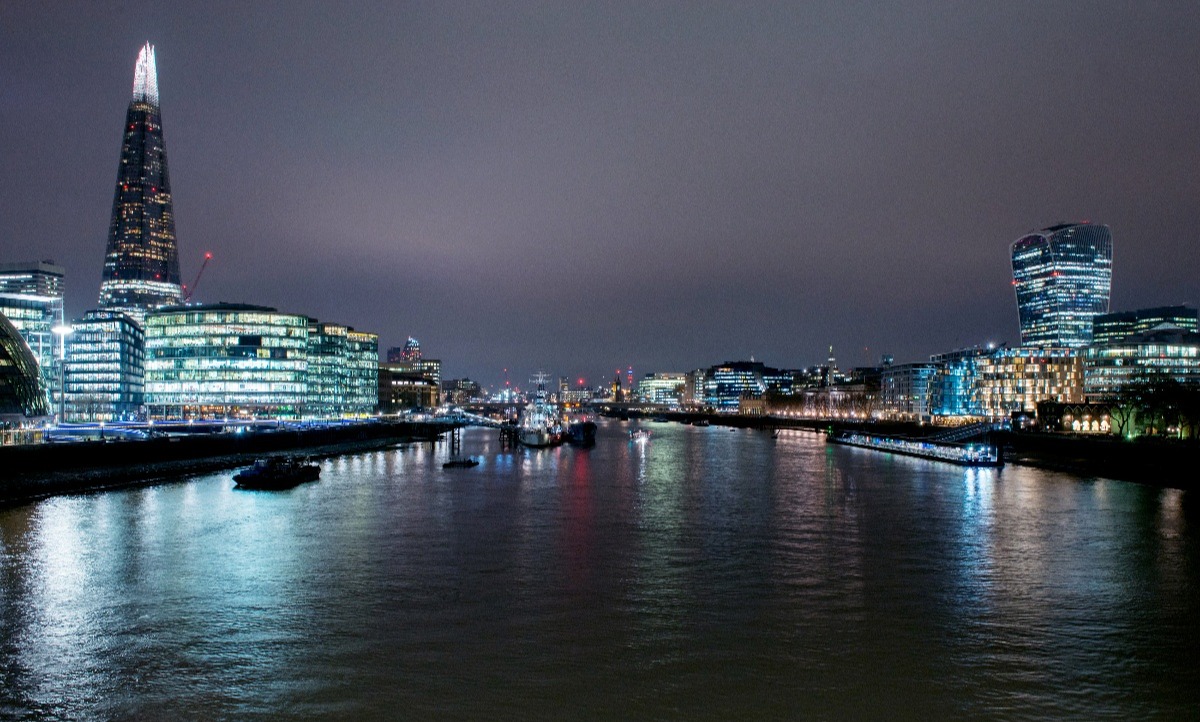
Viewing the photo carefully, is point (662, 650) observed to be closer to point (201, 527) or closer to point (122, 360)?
point (201, 527)

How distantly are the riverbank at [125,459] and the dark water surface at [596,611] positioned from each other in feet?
15.0

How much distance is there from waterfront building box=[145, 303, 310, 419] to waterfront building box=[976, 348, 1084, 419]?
137209 millimetres

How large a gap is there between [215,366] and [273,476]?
119234 mm

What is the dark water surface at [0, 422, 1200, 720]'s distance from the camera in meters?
19.0

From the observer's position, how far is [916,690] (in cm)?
1959

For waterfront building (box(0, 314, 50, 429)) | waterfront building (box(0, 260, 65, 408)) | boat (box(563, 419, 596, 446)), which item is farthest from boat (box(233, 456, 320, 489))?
waterfront building (box(0, 260, 65, 408))

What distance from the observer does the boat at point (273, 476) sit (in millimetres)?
60656

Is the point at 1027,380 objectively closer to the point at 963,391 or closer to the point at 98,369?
the point at 963,391

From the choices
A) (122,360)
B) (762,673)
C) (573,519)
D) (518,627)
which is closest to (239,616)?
(518,627)

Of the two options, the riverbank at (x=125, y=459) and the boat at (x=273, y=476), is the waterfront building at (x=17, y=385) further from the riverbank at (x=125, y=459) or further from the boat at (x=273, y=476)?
the boat at (x=273, y=476)

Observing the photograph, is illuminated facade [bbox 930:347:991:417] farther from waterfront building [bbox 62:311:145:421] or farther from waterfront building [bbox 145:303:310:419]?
waterfront building [bbox 62:311:145:421]

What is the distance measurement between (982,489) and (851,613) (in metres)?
42.2

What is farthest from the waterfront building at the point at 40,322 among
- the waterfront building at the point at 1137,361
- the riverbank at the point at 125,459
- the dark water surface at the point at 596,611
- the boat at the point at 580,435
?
the waterfront building at the point at 1137,361

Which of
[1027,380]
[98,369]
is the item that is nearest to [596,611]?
[98,369]
